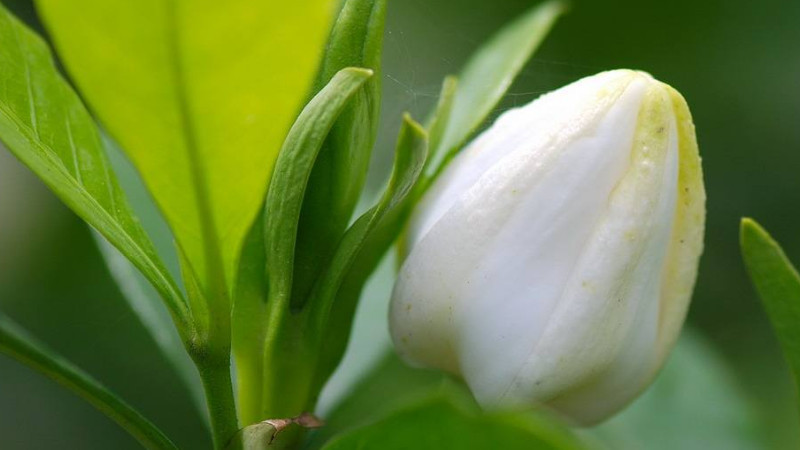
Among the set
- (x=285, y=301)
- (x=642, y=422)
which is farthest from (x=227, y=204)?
(x=642, y=422)

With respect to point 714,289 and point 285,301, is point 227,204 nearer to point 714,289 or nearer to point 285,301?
point 285,301

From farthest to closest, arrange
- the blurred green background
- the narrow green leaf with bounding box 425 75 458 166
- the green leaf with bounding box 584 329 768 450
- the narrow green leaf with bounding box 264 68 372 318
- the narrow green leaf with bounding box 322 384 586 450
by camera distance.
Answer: the blurred green background
the green leaf with bounding box 584 329 768 450
the narrow green leaf with bounding box 425 75 458 166
the narrow green leaf with bounding box 264 68 372 318
the narrow green leaf with bounding box 322 384 586 450

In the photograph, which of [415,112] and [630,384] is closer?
[630,384]

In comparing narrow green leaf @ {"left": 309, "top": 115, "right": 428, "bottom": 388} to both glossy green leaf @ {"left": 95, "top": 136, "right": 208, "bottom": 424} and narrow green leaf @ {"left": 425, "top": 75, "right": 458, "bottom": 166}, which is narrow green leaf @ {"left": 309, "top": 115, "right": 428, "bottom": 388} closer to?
narrow green leaf @ {"left": 425, "top": 75, "right": 458, "bottom": 166}

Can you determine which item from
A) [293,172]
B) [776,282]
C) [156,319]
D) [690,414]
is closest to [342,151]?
[293,172]

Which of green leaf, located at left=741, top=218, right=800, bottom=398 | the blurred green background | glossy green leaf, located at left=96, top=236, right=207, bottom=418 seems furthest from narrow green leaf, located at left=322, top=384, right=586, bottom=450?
the blurred green background

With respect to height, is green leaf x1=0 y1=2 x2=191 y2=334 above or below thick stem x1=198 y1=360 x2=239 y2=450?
above

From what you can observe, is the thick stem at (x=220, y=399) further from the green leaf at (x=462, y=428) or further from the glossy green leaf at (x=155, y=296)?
the glossy green leaf at (x=155, y=296)

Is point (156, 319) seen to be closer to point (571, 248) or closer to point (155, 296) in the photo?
point (155, 296)
